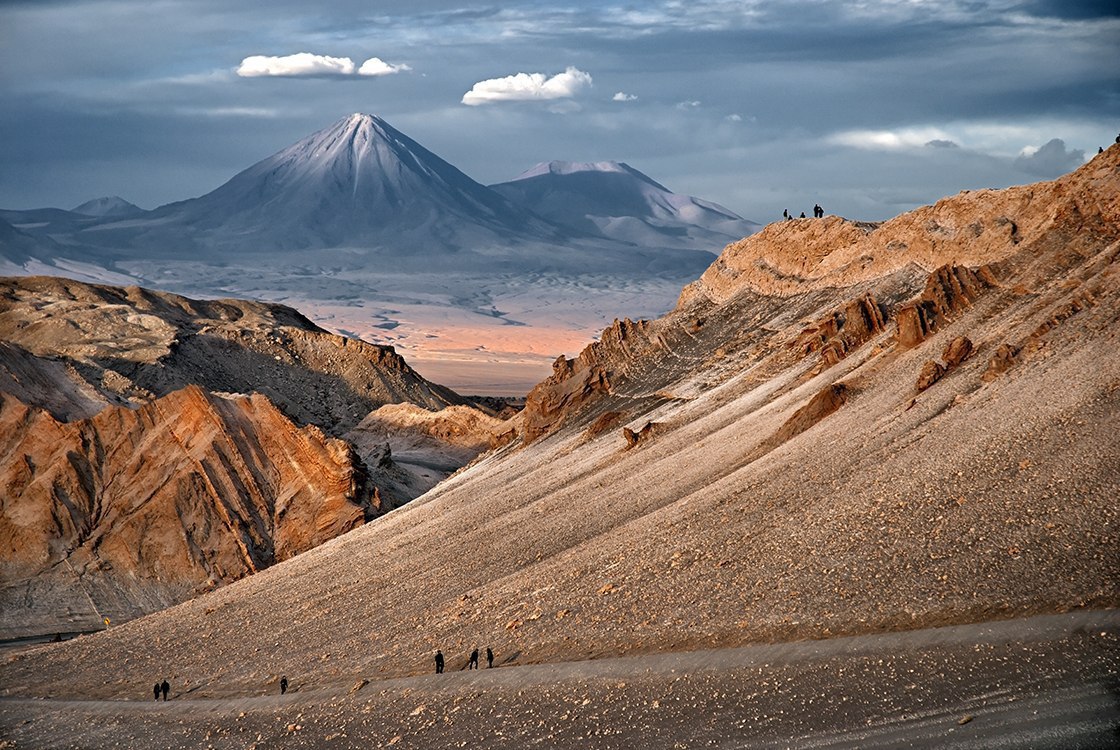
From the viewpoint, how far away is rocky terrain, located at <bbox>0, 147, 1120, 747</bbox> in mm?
23422

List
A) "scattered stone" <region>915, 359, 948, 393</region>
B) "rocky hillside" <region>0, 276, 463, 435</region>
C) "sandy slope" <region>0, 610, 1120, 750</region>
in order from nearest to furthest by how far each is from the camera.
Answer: "sandy slope" <region>0, 610, 1120, 750</region>, "scattered stone" <region>915, 359, 948, 393</region>, "rocky hillside" <region>0, 276, 463, 435</region>

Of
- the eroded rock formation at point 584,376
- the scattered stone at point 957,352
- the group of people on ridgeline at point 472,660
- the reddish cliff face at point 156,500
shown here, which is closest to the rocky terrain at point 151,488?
the reddish cliff face at point 156,500

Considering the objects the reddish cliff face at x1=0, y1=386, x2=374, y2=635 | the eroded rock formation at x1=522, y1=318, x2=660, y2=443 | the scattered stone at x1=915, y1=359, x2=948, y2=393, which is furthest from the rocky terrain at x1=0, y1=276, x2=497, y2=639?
the scattered stone at x1=915, y1=359, x2=948, y2=393

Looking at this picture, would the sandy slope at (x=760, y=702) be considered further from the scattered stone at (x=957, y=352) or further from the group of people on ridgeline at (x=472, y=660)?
the scattered stone at (x=957, y=352)

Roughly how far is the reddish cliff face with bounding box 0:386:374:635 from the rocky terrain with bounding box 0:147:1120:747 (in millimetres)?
5646

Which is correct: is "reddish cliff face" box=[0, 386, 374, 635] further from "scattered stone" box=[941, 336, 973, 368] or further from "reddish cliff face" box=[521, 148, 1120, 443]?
"scattered stone" box=[941, 336, 973, 368]

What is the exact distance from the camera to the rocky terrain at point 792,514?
23422 mm

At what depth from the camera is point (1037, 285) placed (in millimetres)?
37625

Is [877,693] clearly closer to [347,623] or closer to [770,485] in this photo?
[770,485]

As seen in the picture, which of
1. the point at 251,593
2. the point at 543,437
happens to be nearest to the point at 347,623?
the point at 251,593

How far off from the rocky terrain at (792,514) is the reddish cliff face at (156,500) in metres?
5.65

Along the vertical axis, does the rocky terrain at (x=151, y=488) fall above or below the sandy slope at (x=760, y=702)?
below

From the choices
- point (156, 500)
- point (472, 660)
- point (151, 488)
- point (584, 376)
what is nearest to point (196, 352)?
point (151, 488)

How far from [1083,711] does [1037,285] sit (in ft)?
68.8
